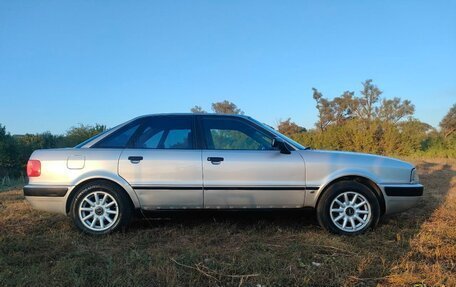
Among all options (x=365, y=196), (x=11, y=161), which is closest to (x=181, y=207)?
(x=365, y=196)

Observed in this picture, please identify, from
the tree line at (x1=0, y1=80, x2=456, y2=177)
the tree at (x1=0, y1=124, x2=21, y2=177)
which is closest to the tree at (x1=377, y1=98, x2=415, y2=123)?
the tree line at (x1=0, y1=80, x2=456, y2=177)

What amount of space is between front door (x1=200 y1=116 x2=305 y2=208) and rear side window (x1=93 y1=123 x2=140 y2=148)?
3.27 feet

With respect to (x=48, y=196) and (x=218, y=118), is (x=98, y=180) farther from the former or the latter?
(x=218, y=118)

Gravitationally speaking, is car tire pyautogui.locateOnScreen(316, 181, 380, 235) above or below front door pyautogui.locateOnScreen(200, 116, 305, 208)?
below

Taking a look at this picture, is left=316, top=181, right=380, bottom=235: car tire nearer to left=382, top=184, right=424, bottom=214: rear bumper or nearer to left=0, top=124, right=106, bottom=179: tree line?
left=382, top=184, right=424, bottom=214: rear bumper

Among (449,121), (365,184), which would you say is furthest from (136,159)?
(449,121)

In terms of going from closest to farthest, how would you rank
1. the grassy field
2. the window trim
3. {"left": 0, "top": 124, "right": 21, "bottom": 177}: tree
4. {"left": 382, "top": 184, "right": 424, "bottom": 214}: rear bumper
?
the grassy field
{"left": 382, "top": 184, "right": 424, "bottom": 214}: rear bumper
the window trim
{"left": 0, "top": 124, "right": 21, "bottom": 177}: tree

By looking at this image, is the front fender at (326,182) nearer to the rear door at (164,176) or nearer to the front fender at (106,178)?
the rear door at (164,176)

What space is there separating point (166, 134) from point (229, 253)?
1.85 m

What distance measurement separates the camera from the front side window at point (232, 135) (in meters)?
5.16

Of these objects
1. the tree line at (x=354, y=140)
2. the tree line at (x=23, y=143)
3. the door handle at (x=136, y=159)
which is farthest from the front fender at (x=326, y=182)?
the tree line at (x=23, y=143)

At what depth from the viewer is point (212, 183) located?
4.95 m

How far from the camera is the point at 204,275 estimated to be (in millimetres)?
3479

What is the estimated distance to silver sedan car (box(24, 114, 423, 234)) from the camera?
4961 mm
